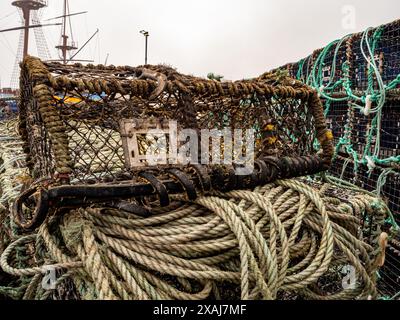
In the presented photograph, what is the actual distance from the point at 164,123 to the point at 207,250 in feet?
2.08

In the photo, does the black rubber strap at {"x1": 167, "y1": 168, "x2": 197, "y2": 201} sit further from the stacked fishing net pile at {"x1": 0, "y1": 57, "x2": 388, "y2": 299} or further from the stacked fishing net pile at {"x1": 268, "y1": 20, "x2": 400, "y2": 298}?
the stacked fishing net pile at {"x1": 268, "y1": 20, "x2": 400, "y2": 298}

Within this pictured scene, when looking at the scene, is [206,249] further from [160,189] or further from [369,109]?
[369,109]

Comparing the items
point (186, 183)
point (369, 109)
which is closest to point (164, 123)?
point (186, 183)

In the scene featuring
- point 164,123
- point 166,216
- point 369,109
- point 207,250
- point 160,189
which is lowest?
point 207,250

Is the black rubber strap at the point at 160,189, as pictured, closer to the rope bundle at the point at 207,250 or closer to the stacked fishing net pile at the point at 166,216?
the stacked fishing net pile at the point at 166,216

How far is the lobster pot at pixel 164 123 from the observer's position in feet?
4.18

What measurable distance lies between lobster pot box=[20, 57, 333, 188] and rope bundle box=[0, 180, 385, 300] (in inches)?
7.6

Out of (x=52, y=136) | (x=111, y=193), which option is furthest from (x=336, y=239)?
(x=52, y=136)

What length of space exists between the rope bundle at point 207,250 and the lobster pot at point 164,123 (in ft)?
0.63

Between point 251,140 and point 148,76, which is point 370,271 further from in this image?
point 148,76

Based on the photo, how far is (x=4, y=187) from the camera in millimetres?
2199

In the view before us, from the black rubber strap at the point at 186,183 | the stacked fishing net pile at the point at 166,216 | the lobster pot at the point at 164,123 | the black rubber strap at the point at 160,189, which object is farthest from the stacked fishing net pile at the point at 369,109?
the black rubber strap at the point at 160,189

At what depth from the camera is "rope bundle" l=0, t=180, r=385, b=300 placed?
1.23 meters

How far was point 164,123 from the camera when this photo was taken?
1.51 meters
